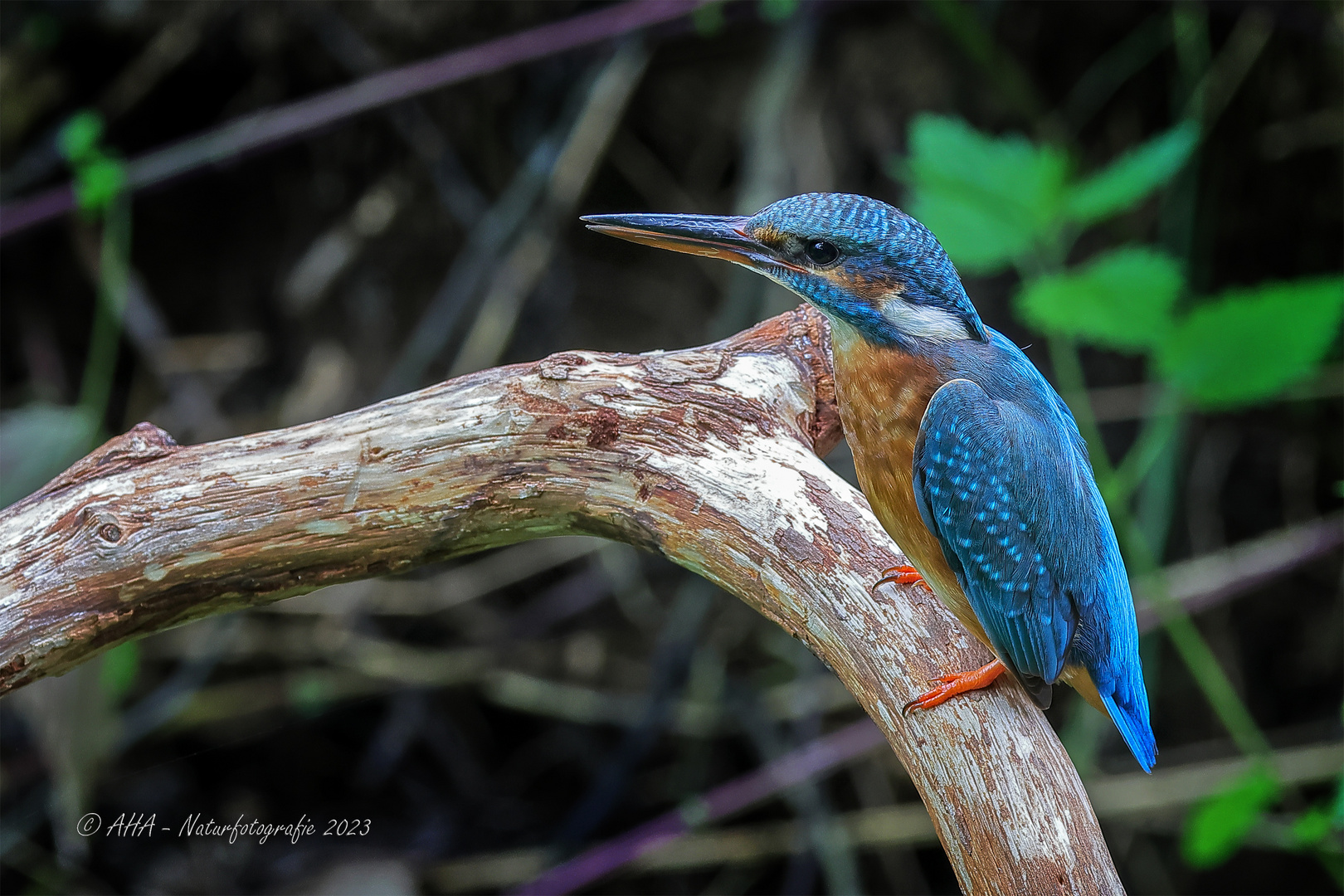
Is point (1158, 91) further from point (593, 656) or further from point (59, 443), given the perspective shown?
point (59, 443)

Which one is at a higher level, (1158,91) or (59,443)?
(59,443)

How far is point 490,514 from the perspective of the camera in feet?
4.53

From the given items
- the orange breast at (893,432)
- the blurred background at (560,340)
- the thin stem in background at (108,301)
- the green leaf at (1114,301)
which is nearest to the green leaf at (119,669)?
the blurred background at (560,340)

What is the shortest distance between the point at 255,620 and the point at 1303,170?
11.0ft

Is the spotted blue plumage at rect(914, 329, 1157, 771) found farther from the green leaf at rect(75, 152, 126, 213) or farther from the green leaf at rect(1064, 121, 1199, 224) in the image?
the green leaf at rect(75, 152, 126, 213)

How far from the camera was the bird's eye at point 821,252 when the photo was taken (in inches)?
53.9

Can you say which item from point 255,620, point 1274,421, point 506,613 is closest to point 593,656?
point 506,613

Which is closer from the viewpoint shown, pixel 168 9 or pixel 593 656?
pixel 168 9

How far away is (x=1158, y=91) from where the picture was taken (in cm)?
302

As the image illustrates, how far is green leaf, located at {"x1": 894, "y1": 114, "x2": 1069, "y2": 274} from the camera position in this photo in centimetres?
220

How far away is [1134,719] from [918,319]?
2.17ft

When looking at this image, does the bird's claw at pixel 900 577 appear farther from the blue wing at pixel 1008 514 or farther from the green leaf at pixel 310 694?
the green leaf at pixel 310 694

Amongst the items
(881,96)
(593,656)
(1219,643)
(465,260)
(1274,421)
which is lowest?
(1219,643)

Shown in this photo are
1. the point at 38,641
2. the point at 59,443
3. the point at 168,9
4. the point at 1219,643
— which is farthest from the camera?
the point at 1219,643
